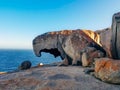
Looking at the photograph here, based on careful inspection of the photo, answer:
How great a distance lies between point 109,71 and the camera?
15852 mm

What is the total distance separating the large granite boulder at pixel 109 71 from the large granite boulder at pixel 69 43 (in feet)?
30.5

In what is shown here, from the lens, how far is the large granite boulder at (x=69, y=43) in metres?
27.5

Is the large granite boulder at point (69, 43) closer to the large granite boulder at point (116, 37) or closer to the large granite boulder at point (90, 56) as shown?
the large granite boulder at point (90, 56)

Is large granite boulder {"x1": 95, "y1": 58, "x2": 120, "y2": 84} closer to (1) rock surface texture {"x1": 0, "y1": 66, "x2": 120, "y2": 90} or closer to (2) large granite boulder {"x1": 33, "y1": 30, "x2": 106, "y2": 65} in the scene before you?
(1) rock surface texture {"x1": 0, "y1": 66, "x2": 120, "y2": 90}

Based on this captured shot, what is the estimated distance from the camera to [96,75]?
17.2m

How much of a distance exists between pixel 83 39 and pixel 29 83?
13.7m

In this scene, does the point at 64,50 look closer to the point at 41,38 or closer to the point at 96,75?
the point at 41,38

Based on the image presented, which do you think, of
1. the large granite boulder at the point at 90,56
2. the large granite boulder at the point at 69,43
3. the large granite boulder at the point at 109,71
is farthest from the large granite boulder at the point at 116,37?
the large granite boulder at the point at 69,43

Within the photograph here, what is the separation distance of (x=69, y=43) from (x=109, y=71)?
533 inches

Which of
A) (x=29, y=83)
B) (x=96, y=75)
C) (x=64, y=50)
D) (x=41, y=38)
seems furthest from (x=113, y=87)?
(x=41, y=38)

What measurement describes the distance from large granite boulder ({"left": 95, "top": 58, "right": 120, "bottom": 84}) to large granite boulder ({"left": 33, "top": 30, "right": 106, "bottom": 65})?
366 inches

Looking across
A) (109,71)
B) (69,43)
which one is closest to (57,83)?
(109,71)

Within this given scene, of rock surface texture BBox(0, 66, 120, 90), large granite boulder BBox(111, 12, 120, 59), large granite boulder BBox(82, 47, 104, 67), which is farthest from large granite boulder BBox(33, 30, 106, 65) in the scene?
rock surface texture BBox(0, 66, 120, 90)

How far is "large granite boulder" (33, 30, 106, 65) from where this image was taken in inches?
1084
